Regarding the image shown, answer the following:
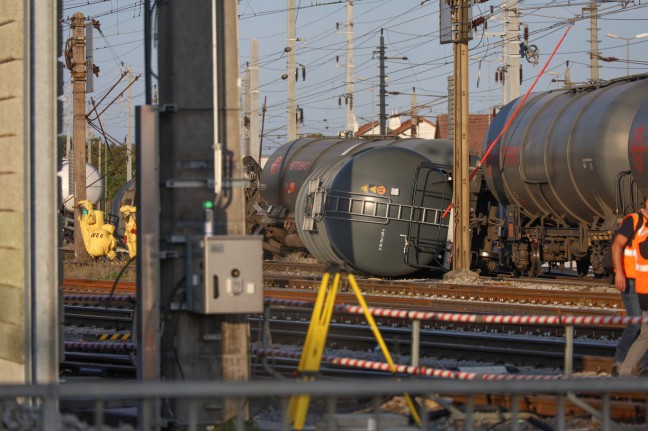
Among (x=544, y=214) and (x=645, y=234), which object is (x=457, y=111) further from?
(x=645, y=234)

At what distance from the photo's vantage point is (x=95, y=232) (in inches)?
1194

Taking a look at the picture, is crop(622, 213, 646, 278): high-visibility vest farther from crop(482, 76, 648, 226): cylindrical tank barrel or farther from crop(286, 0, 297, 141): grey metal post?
crop(286, 0, 297, 141): grey metal post

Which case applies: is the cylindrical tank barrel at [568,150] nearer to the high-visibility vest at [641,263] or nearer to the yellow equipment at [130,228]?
the high-visibility vest at [641,263]

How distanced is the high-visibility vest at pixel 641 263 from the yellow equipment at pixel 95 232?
72.0ft

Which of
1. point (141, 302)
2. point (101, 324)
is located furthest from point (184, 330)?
point (101, 324)

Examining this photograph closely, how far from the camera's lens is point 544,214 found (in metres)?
22.1

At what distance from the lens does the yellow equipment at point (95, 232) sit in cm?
2995

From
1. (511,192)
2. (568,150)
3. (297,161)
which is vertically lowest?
(511,192)

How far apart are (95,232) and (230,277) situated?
23.6 m

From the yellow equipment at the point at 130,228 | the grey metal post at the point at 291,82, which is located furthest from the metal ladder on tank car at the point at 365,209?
the grey metal post at the point at 291,82

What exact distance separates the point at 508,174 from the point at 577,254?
2.28 metres

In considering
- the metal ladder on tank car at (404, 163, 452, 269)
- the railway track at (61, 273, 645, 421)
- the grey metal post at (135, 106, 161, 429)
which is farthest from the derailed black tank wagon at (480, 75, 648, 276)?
the grey metal post at (135, 106, 161, 429)

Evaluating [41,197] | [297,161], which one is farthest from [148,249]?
[297,161]

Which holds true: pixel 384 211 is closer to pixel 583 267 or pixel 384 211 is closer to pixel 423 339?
pixel 583 267
